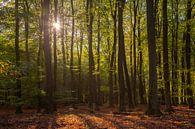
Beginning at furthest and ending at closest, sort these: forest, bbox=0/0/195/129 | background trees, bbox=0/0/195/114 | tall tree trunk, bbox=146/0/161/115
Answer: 1. background trees, bbox=0/0/195/114
2. tall tree trunk, bbox=146/0/161/115
3. forest, bbox=0/0/195/129

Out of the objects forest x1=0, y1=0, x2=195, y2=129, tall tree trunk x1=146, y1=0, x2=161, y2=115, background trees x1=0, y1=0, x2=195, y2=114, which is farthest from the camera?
background trees x1=0, y1=0, x2=195, y2=114

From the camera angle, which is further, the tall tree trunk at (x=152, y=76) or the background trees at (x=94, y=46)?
the background trees at (x=94, y=46)

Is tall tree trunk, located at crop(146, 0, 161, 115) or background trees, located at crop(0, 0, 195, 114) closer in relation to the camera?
tall tree trunk, located at crop(146, 0, 161, 115)

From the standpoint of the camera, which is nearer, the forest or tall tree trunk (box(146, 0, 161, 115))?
the forest

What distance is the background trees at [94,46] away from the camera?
1477 cm

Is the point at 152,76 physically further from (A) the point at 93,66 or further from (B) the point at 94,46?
(B) the point at 94,46

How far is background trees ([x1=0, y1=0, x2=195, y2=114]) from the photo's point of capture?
581 inches

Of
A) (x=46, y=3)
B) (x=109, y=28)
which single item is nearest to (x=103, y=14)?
(x=109, y=28)

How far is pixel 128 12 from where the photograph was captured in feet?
106

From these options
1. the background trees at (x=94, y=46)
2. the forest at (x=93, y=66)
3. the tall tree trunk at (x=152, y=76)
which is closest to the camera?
the forest at (x=93, y=66)

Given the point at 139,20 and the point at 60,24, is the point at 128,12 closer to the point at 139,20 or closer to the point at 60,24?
the point at 139,20

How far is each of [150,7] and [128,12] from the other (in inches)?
694

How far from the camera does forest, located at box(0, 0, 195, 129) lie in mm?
12383

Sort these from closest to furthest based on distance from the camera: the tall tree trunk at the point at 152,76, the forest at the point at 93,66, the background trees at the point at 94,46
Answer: the forest at the point at 93,66
the tall tree trunk at the point at 152,76
the background trees at the point at 94,46
